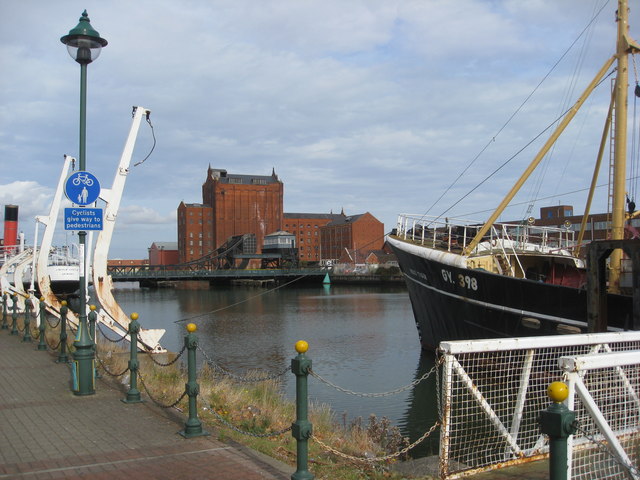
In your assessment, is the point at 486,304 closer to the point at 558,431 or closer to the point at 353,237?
the point at 558,431

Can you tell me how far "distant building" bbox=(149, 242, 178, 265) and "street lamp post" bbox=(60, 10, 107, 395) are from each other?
469 feet

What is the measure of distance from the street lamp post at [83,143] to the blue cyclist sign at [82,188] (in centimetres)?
17

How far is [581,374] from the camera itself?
4.77 m

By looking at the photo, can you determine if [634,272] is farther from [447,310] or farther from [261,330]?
[261,330]

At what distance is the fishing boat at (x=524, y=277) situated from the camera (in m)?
13.9

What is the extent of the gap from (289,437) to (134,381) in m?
2.51

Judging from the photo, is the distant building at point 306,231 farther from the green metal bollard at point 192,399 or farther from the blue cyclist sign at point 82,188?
the green metal bollard at point 192,399

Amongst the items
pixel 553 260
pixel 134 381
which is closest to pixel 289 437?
pixel 134 381

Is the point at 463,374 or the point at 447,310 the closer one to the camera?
the point at 463,374

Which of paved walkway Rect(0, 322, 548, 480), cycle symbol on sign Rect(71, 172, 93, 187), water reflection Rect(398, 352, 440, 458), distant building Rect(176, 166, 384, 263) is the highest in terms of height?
distant building Rect(176, 166, 384, 263)

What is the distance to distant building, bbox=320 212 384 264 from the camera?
13400 cm

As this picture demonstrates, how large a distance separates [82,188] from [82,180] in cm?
15

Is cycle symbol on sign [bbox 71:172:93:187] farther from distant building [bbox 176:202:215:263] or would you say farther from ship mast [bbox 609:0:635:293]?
distant building [bbox 176:202:215:263]

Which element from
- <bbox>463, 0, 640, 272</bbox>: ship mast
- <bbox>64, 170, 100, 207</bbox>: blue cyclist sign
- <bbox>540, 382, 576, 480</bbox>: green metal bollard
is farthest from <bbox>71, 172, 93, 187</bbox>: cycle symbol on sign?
<bbox>463, 0, 640, 272</bbox>: ship mast
